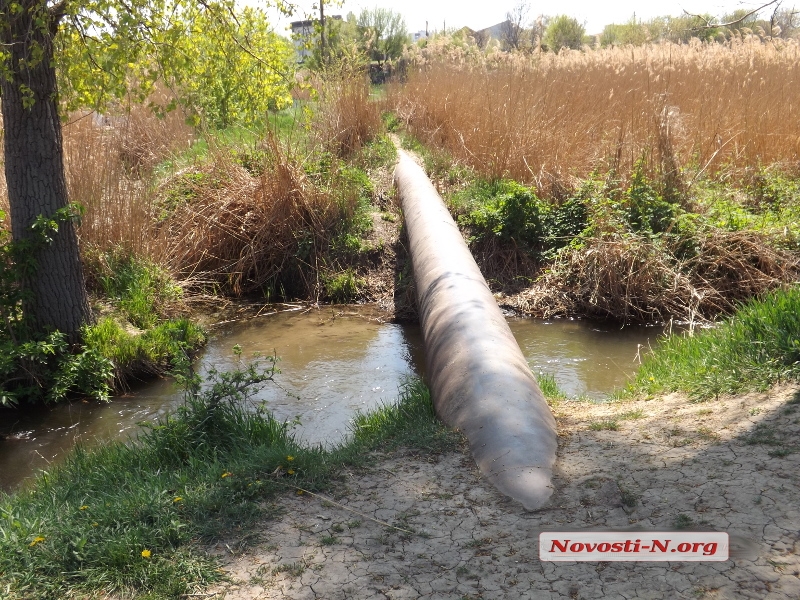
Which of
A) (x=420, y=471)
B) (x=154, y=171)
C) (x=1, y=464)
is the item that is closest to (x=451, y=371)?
(x=420, y=471)

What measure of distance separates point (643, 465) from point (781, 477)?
60 centimetres

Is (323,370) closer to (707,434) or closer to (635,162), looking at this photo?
(707,434)

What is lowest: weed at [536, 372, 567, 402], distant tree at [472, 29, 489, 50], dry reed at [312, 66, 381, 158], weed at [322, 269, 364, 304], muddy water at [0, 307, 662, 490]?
muddy water at [0, 307, 662, 490]

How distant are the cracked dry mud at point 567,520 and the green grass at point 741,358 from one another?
27cm

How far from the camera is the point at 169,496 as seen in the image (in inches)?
132

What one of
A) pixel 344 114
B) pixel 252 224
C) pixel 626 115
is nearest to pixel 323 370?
pixel 252 224

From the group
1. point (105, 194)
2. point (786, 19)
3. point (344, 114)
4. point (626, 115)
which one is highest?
point (786, 19)

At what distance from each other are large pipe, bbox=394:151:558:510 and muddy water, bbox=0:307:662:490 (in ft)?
3.07

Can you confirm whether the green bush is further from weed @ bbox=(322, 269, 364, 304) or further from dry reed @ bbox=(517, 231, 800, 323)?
weed @ bbox=(322, 269, 364, 304)

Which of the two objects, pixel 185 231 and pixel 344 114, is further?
pixel 344 114

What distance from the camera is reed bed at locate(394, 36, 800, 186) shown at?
9.06m

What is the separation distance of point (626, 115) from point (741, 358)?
595 centimetres

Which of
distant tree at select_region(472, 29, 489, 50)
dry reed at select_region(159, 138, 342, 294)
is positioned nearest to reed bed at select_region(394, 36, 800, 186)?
dry reed at select_region(159, 138, 342, 294)

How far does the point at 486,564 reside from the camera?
110 inches
